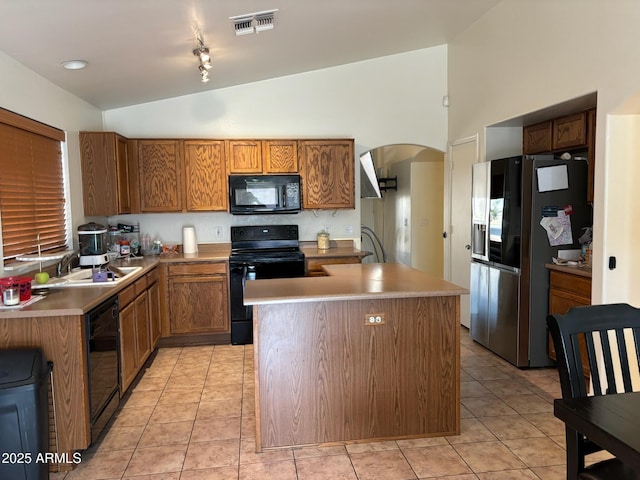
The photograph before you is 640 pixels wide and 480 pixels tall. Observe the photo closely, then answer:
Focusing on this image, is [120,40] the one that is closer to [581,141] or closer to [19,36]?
[19,36]

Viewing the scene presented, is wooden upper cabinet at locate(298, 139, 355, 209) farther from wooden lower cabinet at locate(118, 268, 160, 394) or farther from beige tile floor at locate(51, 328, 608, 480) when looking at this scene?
beige tile floor at locate(51, 328, 608, 480)

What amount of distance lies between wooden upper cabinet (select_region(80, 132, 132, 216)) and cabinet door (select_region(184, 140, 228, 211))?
2.27 ft

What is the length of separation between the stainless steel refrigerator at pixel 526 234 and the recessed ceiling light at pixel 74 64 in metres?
3.26

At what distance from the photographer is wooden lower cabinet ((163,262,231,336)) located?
175 inches

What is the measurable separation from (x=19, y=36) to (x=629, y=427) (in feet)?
11.1

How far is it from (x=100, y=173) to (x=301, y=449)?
10.1 feet

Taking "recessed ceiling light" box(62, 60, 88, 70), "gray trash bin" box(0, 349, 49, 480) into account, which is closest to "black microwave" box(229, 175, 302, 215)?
"recessed ceiling light" box(62, 60, 88, 70)

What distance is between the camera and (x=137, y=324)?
3529 millimetres

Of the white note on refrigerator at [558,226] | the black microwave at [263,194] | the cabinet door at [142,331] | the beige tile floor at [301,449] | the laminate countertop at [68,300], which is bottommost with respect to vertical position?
the beige tile floor at [301,449]

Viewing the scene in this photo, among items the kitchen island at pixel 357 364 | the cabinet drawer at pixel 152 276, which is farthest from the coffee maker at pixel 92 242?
the kitchen island at pixel 357 364

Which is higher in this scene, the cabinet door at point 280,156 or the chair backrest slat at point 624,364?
the cabinet door at point 280,156

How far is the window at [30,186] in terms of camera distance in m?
2.96

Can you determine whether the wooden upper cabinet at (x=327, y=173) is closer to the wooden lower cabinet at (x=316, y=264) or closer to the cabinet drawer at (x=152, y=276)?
the wooden lower cabinet at (x=316, y=264)

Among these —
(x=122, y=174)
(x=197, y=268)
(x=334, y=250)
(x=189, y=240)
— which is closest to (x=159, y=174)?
(x=122, y=174)
